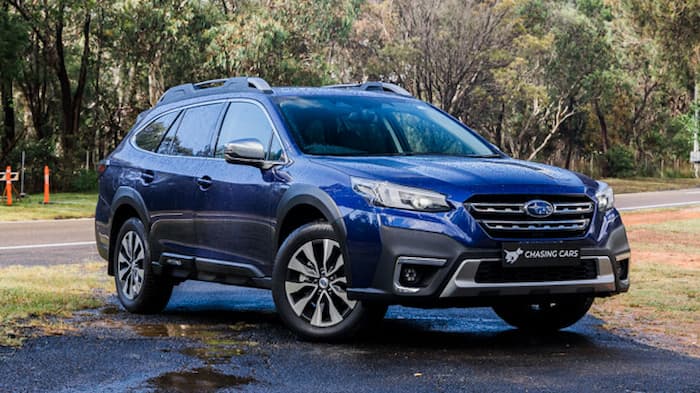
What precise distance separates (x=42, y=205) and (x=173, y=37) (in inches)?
406

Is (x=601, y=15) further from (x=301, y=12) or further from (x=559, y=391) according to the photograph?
(x=559, y=391)

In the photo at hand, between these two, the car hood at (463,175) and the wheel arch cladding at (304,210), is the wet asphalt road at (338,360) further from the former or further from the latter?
the car hood at (463,175)

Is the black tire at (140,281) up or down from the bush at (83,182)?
up

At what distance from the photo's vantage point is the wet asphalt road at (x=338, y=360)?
6.36 metres

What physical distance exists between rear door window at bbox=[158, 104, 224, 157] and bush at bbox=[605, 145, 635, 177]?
4890cm

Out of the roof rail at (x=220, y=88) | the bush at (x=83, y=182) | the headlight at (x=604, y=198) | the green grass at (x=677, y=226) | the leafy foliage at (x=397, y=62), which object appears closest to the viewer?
the headlight at (x=604, y=198)

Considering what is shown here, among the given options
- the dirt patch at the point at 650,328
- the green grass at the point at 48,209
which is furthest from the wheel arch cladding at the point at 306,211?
the green grass at the point at 48,209

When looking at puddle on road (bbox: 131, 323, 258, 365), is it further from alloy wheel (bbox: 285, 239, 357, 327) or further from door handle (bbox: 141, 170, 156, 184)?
door handle (bbox: 141, 170, 156, 184)

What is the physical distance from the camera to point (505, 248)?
7.20 metres

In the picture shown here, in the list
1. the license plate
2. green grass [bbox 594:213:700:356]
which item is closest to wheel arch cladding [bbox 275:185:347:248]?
the license plate

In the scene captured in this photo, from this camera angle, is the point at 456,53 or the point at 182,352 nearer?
the point at 182,352

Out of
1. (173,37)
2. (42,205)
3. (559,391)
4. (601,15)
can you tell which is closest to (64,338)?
(559,391)

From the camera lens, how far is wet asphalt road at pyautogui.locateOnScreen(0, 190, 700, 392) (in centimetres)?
637

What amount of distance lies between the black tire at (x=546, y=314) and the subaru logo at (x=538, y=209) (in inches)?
43.9
